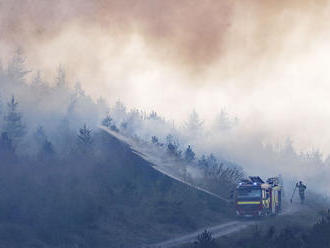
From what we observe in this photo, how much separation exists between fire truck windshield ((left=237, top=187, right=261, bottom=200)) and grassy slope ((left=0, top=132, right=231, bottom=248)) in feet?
12.4

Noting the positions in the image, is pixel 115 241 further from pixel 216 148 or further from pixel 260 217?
pixel 216 148

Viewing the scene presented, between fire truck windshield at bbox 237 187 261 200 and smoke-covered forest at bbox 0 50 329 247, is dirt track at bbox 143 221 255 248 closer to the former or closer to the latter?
smoke-covered forest at bbox 0 50 329 247

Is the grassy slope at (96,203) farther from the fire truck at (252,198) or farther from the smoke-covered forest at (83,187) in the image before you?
the fire truck at (252,198)

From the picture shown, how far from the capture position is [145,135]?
12012 cm

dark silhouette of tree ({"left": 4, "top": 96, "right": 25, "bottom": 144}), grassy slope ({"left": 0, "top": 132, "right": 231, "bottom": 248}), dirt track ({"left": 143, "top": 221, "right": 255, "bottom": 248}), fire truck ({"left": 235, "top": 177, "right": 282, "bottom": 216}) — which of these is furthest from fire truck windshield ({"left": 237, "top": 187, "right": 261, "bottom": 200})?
dark silhouette of tree ({"left": 4, "top": 96, "right": 25, "bottom": 144})

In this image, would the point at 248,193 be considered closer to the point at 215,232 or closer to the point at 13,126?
the point at 215,232

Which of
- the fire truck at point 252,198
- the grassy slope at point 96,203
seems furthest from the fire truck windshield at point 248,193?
the grassy slope at point 96,203

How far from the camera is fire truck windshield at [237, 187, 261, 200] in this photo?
184ft

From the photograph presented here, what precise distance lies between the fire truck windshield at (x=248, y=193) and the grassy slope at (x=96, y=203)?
3789mm

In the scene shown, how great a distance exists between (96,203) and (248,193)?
15.5 m

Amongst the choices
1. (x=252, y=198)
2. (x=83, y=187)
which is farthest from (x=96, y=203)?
(x=252, y=198)

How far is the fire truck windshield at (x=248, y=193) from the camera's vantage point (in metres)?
56.2

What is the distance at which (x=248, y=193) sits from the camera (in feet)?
185

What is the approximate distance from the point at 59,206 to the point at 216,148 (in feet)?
298
